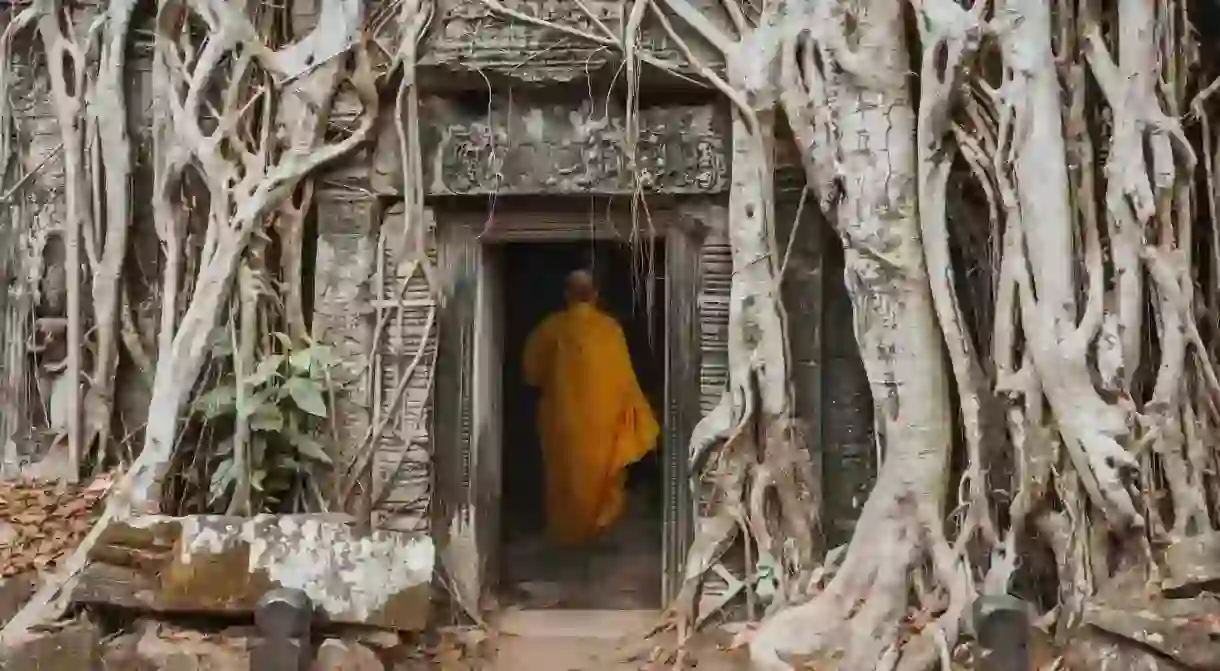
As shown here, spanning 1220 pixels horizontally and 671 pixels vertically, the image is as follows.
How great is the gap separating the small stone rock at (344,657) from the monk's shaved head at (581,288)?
2020mm

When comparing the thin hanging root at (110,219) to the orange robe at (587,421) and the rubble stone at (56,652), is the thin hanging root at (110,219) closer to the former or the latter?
the rubble stone at (56,652)

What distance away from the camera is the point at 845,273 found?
3447 mm

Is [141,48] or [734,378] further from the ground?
[141,48]

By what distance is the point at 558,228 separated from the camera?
12.2ft

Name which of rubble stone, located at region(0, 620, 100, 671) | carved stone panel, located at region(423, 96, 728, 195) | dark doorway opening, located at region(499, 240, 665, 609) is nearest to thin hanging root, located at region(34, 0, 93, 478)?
rubble stone, located at region(0, 620, 100, 671)

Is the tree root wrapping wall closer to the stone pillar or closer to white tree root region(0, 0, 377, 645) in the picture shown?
white tree root region(0, 0, 377, 645)

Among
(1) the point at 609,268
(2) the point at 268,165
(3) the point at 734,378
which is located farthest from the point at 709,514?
(1) the point at 609,268

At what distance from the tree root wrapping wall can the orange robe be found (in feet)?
3.07

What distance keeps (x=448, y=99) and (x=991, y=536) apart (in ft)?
7.29

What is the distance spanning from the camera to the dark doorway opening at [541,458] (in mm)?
4113

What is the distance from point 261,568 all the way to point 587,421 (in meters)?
1.73

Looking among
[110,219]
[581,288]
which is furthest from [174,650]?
[581,288]

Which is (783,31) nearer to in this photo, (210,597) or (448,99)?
(448,99)

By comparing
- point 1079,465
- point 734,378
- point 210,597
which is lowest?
point 210,597
